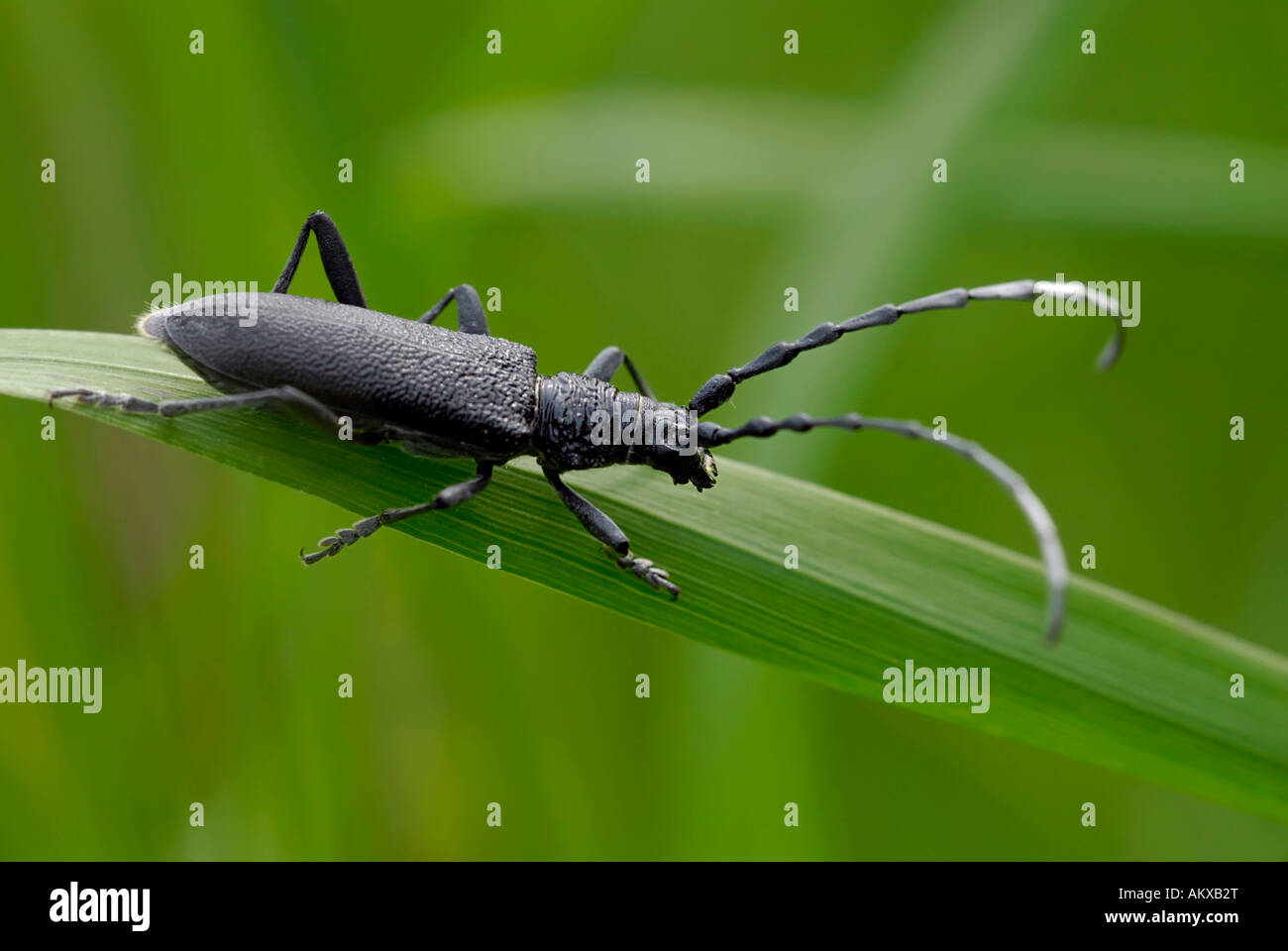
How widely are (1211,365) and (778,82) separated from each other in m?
3.27

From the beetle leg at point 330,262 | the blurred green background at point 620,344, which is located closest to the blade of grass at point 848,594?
the blurred green background at point 620,344

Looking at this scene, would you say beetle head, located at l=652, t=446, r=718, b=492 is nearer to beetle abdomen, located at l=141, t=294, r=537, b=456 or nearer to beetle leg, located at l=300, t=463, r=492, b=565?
beetle abdomen, located at l=141, t=294, r=537, b=456

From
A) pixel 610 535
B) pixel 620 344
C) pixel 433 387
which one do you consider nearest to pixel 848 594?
pixel 610 535

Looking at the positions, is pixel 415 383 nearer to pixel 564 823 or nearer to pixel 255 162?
Result: pixel 255 162

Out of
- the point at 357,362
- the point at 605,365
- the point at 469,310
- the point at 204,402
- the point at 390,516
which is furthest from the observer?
the point at 605,365

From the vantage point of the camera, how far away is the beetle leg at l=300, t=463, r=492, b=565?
309cm

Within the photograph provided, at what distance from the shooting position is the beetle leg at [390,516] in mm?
3088

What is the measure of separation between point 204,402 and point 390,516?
708 mm

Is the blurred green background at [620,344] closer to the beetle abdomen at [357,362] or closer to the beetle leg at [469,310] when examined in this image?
the beetle leg at [469,310]

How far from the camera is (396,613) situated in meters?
3.78

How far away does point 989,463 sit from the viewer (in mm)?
2471

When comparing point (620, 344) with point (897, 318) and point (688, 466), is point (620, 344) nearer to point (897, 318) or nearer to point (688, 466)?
point (688, 466)

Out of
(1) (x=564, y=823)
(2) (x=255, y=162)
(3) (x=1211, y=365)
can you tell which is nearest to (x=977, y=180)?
(3) (x=1211, y=365)

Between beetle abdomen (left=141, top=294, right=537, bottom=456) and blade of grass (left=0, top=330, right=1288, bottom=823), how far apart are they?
0.55ft
